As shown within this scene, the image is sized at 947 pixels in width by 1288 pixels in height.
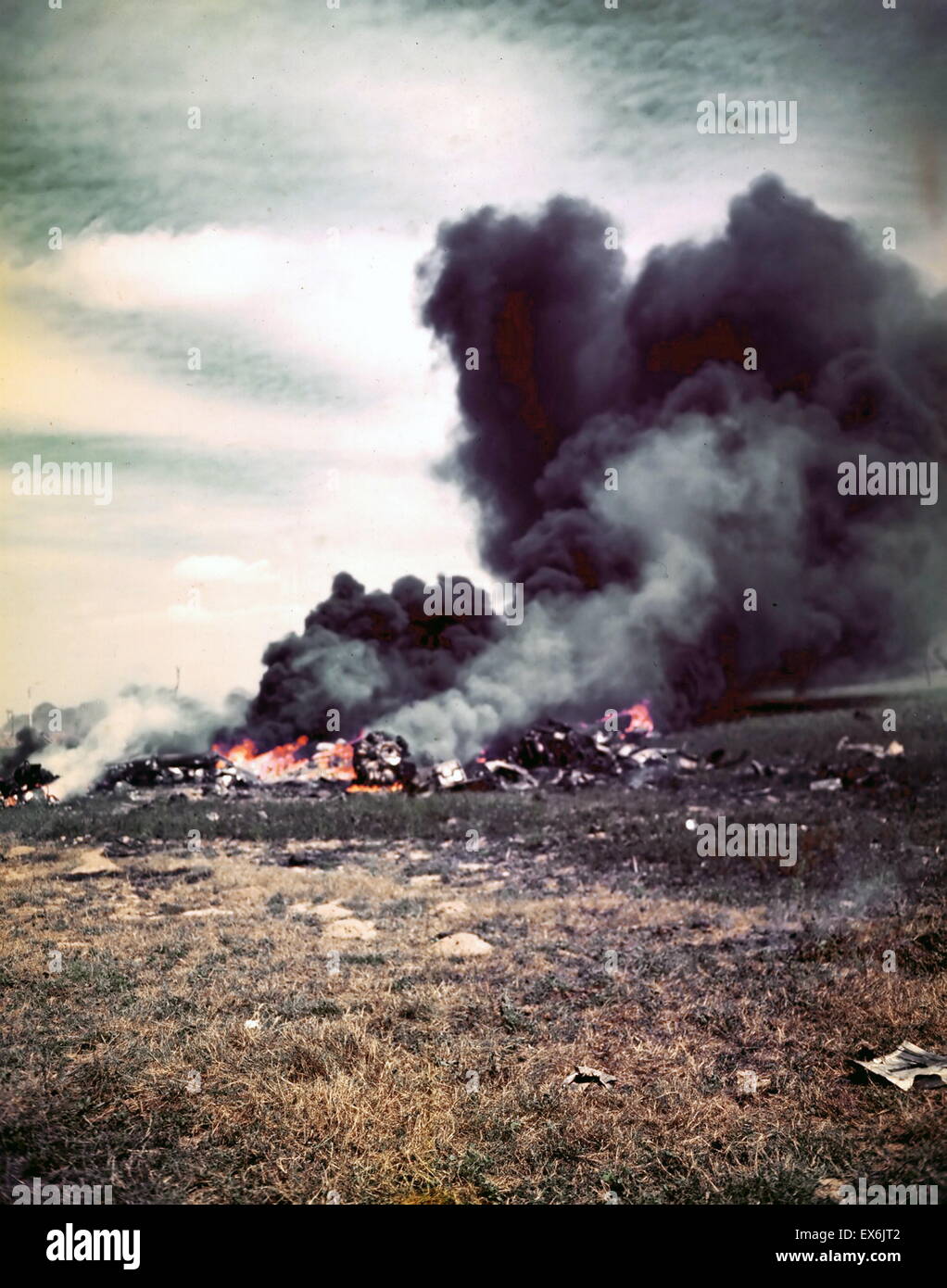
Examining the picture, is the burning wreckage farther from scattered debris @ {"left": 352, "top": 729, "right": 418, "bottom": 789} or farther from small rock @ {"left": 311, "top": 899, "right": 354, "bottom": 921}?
small rock @ {"left": 311, "top": 899, "right": 354, "bottom": 921}

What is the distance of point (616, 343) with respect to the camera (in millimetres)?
36500

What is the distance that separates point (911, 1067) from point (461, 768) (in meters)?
18.1

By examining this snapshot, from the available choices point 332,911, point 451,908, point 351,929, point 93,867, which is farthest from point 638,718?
point 93,867

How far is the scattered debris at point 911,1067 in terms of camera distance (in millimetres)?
6371

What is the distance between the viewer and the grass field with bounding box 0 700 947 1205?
18.2 feet

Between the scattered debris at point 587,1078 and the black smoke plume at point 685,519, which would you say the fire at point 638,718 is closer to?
the black smoke plume at point 685,519

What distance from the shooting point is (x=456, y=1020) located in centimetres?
759

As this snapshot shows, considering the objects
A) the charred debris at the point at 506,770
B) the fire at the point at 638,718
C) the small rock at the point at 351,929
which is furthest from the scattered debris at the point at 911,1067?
the fire at the point at 638,718

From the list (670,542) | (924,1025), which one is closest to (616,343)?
(670,542)

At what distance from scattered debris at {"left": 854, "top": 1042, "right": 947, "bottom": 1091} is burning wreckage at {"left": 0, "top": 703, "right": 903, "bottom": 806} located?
1424 centimetres

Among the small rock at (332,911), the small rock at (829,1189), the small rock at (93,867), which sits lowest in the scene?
the small rock at (829,1189)

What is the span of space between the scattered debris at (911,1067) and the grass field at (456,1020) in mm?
144

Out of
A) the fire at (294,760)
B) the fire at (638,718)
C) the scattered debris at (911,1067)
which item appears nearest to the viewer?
the scattered debris at (911,1067)
